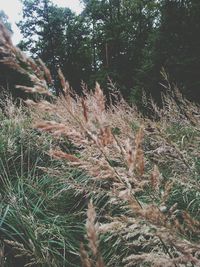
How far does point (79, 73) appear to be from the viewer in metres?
28.8

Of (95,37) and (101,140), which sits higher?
(95,37)

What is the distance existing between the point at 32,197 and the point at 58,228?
2.56ft

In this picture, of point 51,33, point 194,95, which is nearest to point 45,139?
point 194,95

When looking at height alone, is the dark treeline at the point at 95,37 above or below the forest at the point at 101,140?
above

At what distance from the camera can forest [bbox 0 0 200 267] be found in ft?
2.96

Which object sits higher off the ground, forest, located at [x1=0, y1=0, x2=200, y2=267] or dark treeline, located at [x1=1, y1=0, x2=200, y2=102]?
dark treeline, located at [x1=1, y1=0, x2=200, y2=102]

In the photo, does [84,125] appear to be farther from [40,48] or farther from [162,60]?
[40,48]

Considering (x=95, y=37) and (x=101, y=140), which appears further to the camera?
(x=95, y=37)

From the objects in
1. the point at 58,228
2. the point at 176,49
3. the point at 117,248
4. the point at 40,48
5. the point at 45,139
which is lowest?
the point at 117,248

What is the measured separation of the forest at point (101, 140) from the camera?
2.96 ft

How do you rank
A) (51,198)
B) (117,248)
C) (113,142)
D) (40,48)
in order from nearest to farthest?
1. (113,142)
2. (117,248)
3. (51,198)
4. (40,48)

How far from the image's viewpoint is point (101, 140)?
908 millimetres

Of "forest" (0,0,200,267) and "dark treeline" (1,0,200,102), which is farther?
"dark treeline" (1,0,200,102)

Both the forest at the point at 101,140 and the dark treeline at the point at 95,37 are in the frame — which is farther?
the dark treeline at the point at 95,37
